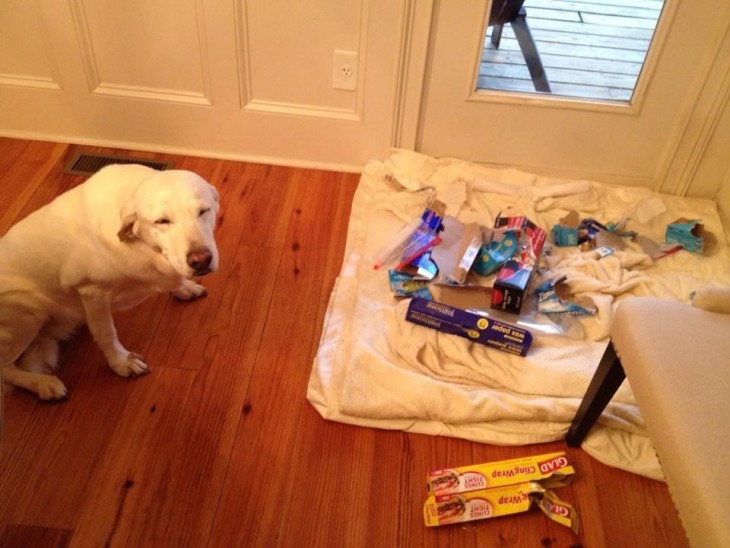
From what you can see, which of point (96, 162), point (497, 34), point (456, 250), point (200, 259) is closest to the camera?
point (200, 259)

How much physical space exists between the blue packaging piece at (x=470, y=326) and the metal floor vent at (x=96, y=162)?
1194mm

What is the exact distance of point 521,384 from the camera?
1.52m

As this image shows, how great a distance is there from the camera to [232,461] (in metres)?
1.38

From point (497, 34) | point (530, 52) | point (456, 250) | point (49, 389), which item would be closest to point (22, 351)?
point (49, 389)

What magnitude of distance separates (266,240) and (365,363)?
0.65 metres

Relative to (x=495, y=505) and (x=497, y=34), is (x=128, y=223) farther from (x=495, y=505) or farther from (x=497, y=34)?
(x=497, y=34)

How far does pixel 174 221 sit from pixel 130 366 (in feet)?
1.66

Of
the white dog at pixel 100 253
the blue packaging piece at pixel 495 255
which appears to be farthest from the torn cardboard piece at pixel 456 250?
the white dog at pixel 100 253

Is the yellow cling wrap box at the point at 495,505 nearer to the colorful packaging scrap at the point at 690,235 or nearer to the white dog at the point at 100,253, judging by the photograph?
the white dog at the point at 100,253

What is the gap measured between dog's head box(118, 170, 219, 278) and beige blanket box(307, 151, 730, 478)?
0.49 metres

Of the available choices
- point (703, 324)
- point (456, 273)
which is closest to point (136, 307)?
point (456, 273)

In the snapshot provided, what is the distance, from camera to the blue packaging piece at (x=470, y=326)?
5.14 feet

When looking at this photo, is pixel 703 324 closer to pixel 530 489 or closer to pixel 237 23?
pixel 530 489

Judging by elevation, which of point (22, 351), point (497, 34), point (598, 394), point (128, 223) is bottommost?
point (22, 351)
